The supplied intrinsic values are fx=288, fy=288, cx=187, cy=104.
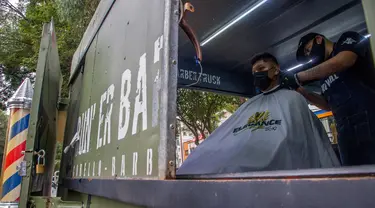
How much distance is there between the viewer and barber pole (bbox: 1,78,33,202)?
2.07 m

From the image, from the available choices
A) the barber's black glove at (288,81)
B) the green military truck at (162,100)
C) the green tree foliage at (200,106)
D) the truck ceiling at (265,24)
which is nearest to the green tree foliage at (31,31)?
the green tree foliage at (200,106)

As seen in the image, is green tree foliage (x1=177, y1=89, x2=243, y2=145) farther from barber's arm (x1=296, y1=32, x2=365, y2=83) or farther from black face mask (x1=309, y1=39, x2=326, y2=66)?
barber's arm (x1=296, y1=32, x2=365, y2=83)

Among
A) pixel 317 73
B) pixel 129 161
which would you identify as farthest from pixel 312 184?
pixel 317 73

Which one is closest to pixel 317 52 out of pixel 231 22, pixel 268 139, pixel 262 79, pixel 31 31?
pixel 262 79

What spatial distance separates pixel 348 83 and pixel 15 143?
2.40 metres

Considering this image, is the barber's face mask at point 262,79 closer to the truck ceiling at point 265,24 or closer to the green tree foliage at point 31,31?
the truck ceiling at point 265,24

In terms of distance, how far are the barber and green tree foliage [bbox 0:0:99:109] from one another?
7.14 meters

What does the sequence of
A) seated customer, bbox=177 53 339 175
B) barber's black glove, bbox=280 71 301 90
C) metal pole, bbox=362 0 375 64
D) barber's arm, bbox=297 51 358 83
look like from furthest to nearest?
barber's black glove, bbox=280 71 301 90 → barber's arm, bbox=297 51 358 83 → seated customer, bbox=177 53 339 175 → metal pole, bbox=362 0 375 64

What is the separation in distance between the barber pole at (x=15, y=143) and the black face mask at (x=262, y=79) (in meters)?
1.78

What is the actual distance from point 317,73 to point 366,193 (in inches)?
53.6

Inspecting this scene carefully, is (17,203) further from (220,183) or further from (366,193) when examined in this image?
(366,193)

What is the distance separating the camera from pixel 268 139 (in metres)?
1.62

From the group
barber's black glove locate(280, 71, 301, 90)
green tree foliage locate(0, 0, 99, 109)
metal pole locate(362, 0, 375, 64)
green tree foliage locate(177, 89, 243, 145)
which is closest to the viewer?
metal pole locate(362, 0, 375, 64)

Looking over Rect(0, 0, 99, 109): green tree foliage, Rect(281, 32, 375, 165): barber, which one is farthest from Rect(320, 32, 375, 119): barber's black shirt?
Rect(0, 0, 99, 109): green tree foliage
